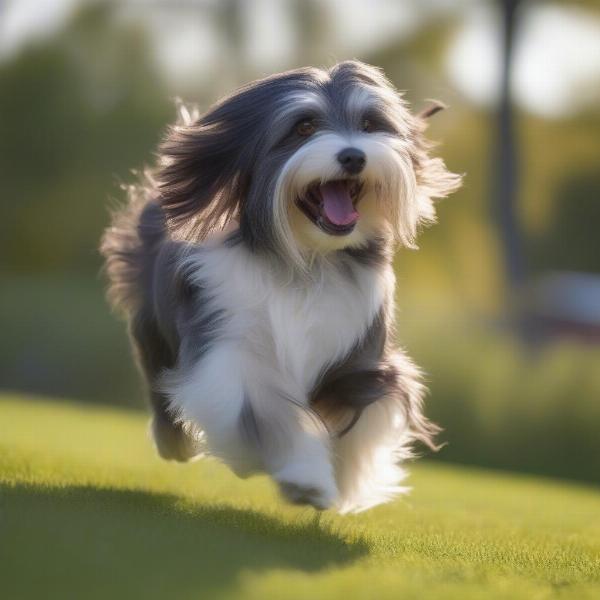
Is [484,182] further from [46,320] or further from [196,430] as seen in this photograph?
[196,430]

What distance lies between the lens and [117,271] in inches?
217

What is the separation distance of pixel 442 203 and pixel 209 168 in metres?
14.9

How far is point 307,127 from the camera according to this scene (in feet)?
13.7

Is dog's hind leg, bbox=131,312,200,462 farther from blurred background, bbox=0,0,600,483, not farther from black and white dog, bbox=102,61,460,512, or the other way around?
blurred background, bbox=0,0,600,483

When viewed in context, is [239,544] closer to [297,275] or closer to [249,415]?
[249,415]

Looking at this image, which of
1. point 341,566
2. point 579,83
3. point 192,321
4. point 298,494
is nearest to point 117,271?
point 192,321

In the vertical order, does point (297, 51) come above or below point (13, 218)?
above

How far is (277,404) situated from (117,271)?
61.4 inches

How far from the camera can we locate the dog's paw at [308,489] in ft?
12.8

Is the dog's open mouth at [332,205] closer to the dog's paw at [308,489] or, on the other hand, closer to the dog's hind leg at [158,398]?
the dog's paw at [308,489]

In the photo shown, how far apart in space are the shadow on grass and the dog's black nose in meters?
Result: 1.17

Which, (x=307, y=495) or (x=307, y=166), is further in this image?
(x=307, y=166)

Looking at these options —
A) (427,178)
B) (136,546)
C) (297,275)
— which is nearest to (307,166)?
(297,275)

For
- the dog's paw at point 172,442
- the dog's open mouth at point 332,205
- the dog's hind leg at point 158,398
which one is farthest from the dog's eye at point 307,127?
the dog's paw at point 172,442
